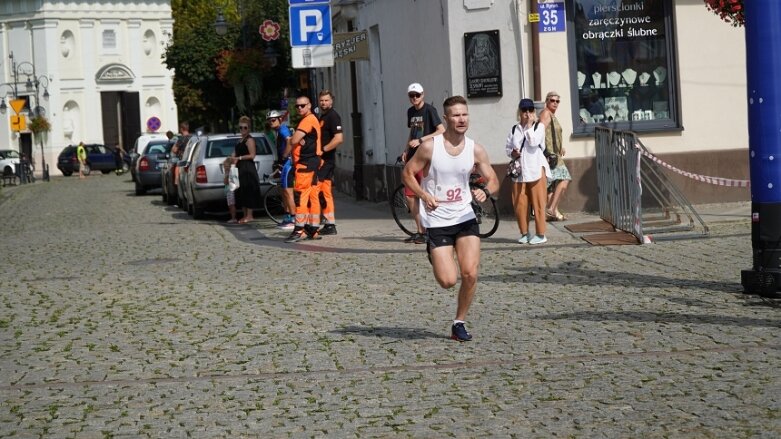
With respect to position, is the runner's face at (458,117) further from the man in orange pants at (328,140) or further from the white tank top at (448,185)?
the man in orange pants at (328,140)

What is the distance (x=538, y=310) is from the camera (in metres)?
10.7

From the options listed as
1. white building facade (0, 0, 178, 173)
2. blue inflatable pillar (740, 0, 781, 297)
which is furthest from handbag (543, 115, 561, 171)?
white building facade (0, 0, 178, 173)

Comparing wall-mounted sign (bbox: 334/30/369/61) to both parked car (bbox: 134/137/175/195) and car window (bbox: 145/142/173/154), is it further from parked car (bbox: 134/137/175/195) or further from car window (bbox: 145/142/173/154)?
car window (bbox: 145/142/173/154)

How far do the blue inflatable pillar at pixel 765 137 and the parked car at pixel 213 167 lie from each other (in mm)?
13733

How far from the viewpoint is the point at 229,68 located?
1697 inches

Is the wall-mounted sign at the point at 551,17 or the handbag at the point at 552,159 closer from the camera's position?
the handbag at the point at 552,159

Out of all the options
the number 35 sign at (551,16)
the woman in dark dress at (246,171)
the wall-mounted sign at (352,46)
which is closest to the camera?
the number 35 sign at (551,16)

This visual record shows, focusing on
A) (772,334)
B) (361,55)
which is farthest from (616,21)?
(772,334)

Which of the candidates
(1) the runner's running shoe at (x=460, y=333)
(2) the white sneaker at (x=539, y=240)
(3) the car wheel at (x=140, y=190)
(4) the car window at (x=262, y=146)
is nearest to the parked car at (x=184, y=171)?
(4) the car window at (x=262, y=146)

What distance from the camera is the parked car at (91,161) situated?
231ft

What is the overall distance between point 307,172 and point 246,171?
14.8ft

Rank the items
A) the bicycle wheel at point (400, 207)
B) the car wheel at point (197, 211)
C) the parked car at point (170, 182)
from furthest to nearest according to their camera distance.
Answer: the parked car at point (170, 182)
the car wheel at point (197, 211)
the bicycle wheel at point (400, 207)

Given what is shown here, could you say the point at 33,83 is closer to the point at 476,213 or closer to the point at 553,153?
the point at 553,153

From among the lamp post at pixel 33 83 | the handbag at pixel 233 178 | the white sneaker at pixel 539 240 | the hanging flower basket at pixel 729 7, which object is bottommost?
the white sneaker at pixel 539 240
